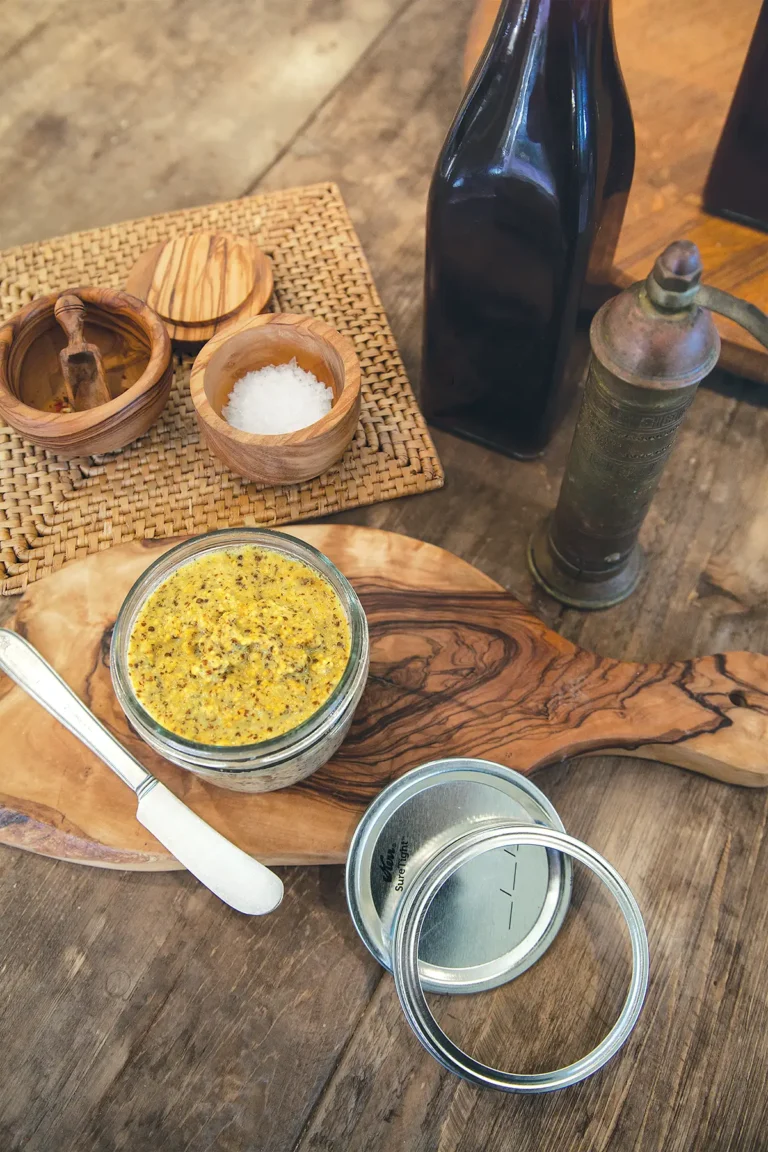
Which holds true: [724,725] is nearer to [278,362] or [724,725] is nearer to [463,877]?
[463,877]

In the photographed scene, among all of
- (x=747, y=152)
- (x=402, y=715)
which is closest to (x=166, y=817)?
(x=402, y=715)

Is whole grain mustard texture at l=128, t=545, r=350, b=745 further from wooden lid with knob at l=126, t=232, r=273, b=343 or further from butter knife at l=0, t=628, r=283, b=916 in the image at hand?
wooden lid with knob at l=126, t=232, r=273, b=343

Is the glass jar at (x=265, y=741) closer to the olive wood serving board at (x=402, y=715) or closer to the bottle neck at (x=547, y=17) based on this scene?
the olive wood serving board at (x=402, y=715)

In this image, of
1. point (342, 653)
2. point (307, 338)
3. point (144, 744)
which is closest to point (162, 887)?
point (144, 744)

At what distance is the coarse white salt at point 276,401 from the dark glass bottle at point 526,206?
10 centimetres

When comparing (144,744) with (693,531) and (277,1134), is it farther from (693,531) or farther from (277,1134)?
(693,531)

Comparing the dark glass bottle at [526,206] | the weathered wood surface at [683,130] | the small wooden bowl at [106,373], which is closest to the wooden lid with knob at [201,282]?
the small wooden bowl at [106,373]

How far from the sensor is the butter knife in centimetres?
55

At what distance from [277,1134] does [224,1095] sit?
40mm

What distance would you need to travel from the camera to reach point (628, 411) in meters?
0.53

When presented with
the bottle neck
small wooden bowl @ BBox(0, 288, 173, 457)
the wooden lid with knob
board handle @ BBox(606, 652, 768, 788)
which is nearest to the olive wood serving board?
board handle @ BBox(606, 652, 768, 788)

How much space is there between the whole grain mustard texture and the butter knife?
0.24 ft

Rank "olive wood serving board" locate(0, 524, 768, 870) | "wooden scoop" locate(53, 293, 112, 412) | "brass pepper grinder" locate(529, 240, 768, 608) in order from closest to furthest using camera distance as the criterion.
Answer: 1. "brass pepper grinder" locate(529, 240, 768, 608)
2. "olive wood serving board" locate(0, 524, 768, 870)
3. "wooden scoop" locate(53, 293, 112, 412)

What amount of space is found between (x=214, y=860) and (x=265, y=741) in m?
0.11
